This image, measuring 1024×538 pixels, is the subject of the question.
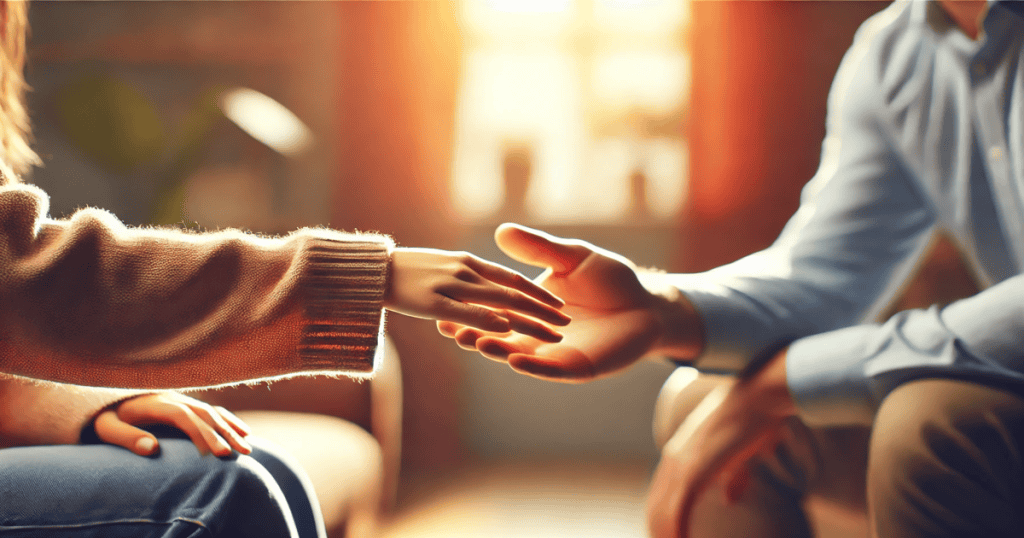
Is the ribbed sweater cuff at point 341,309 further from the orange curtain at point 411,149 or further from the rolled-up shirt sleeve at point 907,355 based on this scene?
the orange curtain at point 411,149

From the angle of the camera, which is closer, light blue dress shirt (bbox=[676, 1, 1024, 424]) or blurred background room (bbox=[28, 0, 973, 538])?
light blue dress shirt (bbox=[676, 1, 1024, 424])

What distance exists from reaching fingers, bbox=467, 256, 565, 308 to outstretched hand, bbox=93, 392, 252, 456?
30 cm

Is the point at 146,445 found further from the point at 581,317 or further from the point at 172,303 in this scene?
the point at 581,317

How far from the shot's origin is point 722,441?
2.46 ft

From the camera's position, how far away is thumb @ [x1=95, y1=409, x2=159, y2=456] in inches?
23.5

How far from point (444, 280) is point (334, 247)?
0.12 metres

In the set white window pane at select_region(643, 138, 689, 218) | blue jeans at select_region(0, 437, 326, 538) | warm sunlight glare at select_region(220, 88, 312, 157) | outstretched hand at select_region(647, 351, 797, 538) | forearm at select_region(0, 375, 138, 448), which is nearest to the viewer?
blue jeans at select_region(0, 437, 326, 538)

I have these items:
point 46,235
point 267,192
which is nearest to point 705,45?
point 267,192

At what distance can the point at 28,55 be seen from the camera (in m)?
2.50

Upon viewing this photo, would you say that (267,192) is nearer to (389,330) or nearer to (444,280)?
(389,330)

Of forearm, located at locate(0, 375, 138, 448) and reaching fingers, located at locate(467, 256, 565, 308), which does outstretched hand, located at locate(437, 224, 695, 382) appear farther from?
forearm, located at locate(0, 375, 138, 448)

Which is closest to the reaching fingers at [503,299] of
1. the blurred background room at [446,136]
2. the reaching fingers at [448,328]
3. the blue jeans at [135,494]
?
the reaching fingers at [448,328]

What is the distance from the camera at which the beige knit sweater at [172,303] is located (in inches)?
21.9

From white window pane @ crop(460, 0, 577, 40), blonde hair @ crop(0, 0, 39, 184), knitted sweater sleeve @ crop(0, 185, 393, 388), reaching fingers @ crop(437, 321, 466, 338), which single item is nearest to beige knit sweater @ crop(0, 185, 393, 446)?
knitted sweater sleeve @ crop(0, 185, 393, 388)
